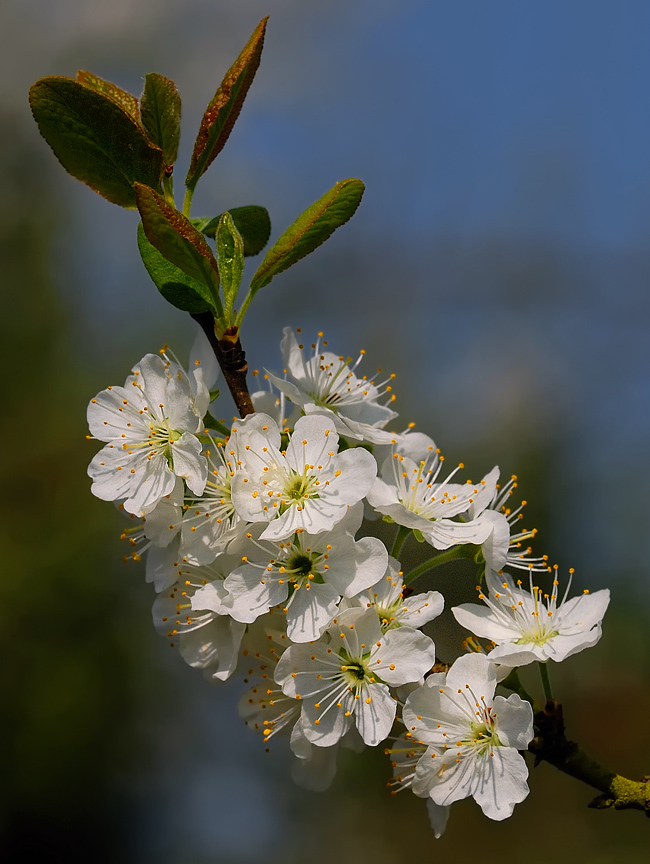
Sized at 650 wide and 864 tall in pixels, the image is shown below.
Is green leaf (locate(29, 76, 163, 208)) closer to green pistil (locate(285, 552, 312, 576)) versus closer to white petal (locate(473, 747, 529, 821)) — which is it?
green pistil (locate(285, 552, 312, 576))

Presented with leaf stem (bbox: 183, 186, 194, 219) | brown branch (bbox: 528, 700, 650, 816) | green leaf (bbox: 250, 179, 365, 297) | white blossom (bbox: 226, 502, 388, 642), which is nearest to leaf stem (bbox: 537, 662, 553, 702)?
brown branch (bbox: 528, 700, 650, 816)

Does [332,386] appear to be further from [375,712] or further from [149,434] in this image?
[375,712]

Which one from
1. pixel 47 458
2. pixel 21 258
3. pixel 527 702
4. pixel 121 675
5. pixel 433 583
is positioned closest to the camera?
pixel 527 702

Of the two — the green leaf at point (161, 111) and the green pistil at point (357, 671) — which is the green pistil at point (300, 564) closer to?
the green pistil at point (357, 671)

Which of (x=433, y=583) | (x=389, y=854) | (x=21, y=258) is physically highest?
(x=21, y=258)

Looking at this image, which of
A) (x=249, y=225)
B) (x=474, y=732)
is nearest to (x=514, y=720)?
(x=474, y=732)

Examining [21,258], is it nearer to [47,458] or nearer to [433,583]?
[47,458]

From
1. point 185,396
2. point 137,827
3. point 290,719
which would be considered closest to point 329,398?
point 185,396
